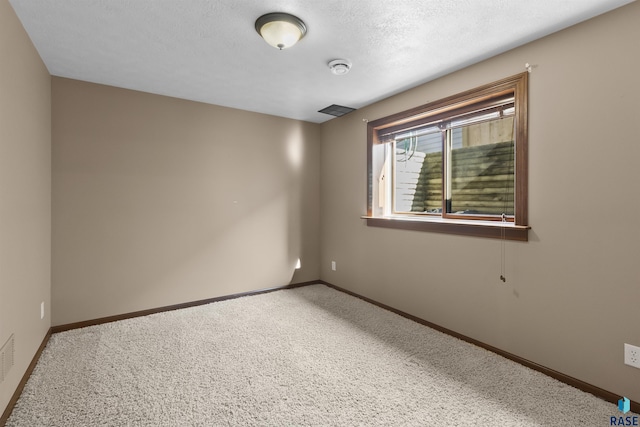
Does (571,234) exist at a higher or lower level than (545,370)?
higher

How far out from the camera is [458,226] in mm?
2799

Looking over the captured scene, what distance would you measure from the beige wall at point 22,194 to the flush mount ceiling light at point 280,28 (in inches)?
56.3

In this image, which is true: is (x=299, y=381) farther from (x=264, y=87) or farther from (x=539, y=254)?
(x=264, y=87)

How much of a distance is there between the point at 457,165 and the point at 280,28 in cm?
204

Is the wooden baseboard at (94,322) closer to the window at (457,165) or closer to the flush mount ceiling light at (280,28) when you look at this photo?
the window at (457,165)

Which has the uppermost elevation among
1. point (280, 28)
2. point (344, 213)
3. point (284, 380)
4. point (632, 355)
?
point (280, 28)

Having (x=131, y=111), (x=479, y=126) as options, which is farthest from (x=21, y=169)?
(x=479, y=126)

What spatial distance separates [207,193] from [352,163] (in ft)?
5.90

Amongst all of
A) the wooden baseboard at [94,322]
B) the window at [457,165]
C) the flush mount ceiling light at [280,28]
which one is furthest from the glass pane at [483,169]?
the wooden baseboard at [94,322]

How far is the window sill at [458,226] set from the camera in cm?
240

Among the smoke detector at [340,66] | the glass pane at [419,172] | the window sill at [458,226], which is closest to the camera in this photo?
the window sill at [458,226]

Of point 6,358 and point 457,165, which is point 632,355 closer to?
point 457,165

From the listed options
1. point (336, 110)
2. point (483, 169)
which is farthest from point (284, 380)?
point (336, 110)

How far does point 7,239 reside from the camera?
6.03 feet
